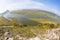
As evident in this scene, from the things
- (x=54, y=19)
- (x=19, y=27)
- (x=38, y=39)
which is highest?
(x=54, y=19)

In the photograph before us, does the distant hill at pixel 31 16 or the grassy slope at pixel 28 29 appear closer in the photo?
the grassy slope at pixel 28 29

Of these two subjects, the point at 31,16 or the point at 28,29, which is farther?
the point at 31,16

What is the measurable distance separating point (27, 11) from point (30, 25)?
→ 130cm

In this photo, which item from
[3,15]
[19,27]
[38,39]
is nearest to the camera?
[38,39]

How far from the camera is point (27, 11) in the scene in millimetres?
9938

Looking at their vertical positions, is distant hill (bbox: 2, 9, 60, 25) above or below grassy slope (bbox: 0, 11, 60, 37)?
above

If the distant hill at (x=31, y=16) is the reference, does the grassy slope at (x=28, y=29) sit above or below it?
below

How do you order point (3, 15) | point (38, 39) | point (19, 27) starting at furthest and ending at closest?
point (3, 15), point (19, 27), point (38, 39)

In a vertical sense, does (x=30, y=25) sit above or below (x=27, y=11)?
below

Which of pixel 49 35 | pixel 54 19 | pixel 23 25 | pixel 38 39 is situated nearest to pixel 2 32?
pixel 23 25

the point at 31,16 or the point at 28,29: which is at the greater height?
the point at 31,16

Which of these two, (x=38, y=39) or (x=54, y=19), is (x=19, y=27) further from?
(x=54, y=19)

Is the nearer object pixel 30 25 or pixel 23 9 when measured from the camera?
pixel 30 25

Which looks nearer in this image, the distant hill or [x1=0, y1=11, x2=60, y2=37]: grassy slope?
[x1=0, y1=11, x2=60, y2=37]: grassy slope
